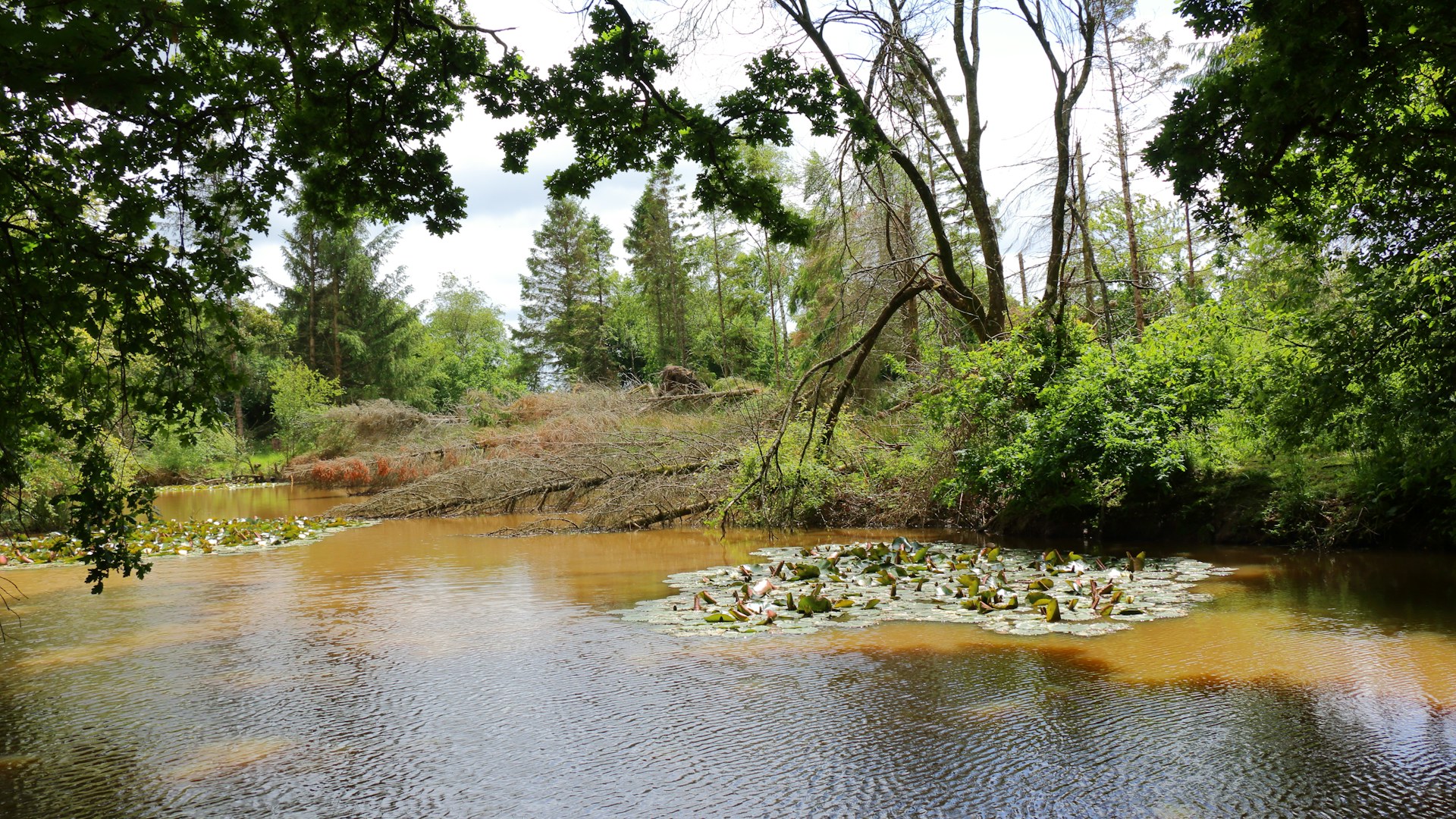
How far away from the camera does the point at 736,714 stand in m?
→ 4.64

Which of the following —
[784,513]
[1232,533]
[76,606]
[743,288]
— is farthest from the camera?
[743,288]

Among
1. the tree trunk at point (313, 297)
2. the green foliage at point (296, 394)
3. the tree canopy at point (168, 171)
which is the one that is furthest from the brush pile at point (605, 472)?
the tree trunk at point (313, 297)

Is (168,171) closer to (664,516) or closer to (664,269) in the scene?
(664,516)

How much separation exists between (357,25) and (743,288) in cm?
3817

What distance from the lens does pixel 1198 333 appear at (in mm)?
10391

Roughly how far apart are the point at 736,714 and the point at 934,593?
332 cm

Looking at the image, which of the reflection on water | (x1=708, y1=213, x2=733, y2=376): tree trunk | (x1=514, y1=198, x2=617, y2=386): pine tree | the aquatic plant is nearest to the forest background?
the reflection on water

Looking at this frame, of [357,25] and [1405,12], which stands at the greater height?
[357,25]

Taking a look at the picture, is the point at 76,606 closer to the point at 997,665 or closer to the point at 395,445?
the point at 997,665

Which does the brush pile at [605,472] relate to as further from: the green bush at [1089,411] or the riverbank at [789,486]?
the green bush at [1089,411]

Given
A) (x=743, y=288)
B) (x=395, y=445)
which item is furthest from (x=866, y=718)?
(x=743, y=288)

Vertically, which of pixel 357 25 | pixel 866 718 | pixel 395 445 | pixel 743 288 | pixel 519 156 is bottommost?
pixel 866 718

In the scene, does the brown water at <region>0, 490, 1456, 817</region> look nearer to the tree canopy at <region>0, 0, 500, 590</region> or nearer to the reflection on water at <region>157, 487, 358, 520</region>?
the tree canopy at <region>0, 0, 500, 590</region>

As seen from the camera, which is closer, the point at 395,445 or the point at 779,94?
the point at 779,94
